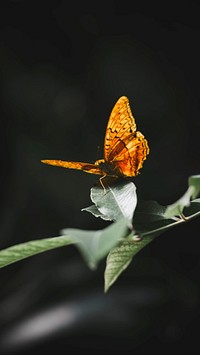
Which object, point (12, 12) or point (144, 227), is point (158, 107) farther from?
point (144, 227)

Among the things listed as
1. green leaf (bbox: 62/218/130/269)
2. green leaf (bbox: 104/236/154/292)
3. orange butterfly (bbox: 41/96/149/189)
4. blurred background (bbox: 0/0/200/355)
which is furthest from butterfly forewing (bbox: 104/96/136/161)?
blurred background (bbox: 0/0/200/355)

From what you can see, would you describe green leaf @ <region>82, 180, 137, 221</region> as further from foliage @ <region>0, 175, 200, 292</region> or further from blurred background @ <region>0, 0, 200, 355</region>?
blurred background @ <region>0, 0, 200, 355</region>

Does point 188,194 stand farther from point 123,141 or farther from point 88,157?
point 88,157

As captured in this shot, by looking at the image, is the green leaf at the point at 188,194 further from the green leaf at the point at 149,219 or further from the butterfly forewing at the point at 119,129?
the butterfly forewing at the point at 119,129

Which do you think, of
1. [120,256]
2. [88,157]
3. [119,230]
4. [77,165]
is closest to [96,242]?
[119,230]

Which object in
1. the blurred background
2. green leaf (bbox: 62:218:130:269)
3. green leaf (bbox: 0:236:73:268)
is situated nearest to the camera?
green leaf (bbox: 62:218:130:269)

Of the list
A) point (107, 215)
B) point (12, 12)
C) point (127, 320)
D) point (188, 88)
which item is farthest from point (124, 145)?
point (12, 12)

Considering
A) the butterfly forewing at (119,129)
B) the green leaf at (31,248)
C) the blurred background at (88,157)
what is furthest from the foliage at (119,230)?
the blurred background at (88,157)

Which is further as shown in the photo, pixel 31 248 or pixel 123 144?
pixel 123 144
